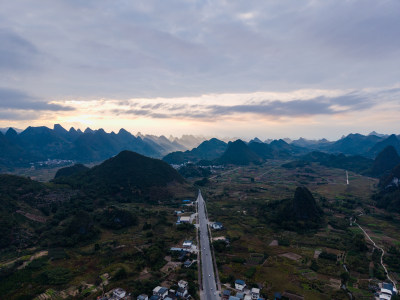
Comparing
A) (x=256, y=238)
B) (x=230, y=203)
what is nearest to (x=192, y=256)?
(x=256, y=238)

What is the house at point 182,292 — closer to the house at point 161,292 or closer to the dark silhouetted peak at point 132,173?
the house at point 161,292

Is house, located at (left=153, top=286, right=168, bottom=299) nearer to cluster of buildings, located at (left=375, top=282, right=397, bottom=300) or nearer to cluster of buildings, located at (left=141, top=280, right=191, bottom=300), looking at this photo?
cluster of buildings, located at (left=141, top=280, right=191, bottom=300)

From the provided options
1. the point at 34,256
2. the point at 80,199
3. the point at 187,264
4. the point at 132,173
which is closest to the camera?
the point at 187,264

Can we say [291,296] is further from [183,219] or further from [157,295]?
[183,219]

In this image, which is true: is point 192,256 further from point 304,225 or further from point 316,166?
point 316,166

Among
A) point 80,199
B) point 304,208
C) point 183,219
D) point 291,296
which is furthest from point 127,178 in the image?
point 291,296
